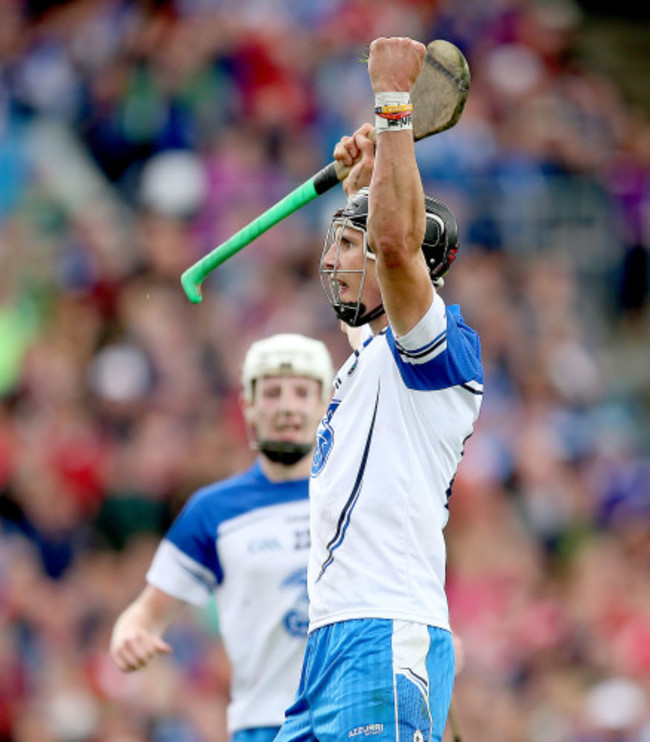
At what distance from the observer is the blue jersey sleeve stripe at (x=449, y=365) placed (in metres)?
4.04

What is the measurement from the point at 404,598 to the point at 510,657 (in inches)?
225

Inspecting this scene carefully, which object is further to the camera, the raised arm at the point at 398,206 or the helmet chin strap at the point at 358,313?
the helmet chin strap at the point at 358,313

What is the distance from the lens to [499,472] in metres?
10.6

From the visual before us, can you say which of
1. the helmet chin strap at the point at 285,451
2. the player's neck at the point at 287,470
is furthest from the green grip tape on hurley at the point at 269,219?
the player's neck at the point at 287,470

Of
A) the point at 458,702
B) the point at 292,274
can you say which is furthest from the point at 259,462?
the point at 292,274

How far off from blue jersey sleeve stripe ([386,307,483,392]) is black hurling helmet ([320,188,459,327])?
0.62 ft

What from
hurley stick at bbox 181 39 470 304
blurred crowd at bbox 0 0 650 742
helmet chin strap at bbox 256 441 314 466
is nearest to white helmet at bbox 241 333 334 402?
helmet chin strap at bbox 256 441 314 466

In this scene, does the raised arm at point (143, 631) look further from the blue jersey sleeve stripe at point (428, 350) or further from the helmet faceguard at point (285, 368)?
the blue jersey sleeve stripe at point (428, 350)

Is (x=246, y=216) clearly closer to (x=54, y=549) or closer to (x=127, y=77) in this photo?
(x=127, y=77)

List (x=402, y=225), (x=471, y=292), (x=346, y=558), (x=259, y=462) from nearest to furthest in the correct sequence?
(x=402, y=225), (x=346, y=558), (x=259, y=462), (x=471, y=292)

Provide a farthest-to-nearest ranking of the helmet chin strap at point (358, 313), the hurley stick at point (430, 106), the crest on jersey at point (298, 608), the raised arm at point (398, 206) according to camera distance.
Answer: the crest on jersey at point (298, 608) → the helmet chin strap at point (358, 313) → the hurley stick at point (430, 106) → the raised arm at point (398, 206)

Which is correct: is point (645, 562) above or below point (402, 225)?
below

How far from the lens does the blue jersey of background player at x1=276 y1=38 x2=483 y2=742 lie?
13.0 feet

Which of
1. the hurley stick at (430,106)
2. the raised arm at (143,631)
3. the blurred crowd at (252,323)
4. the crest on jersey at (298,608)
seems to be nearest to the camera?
the hurley stick at (430,106)
